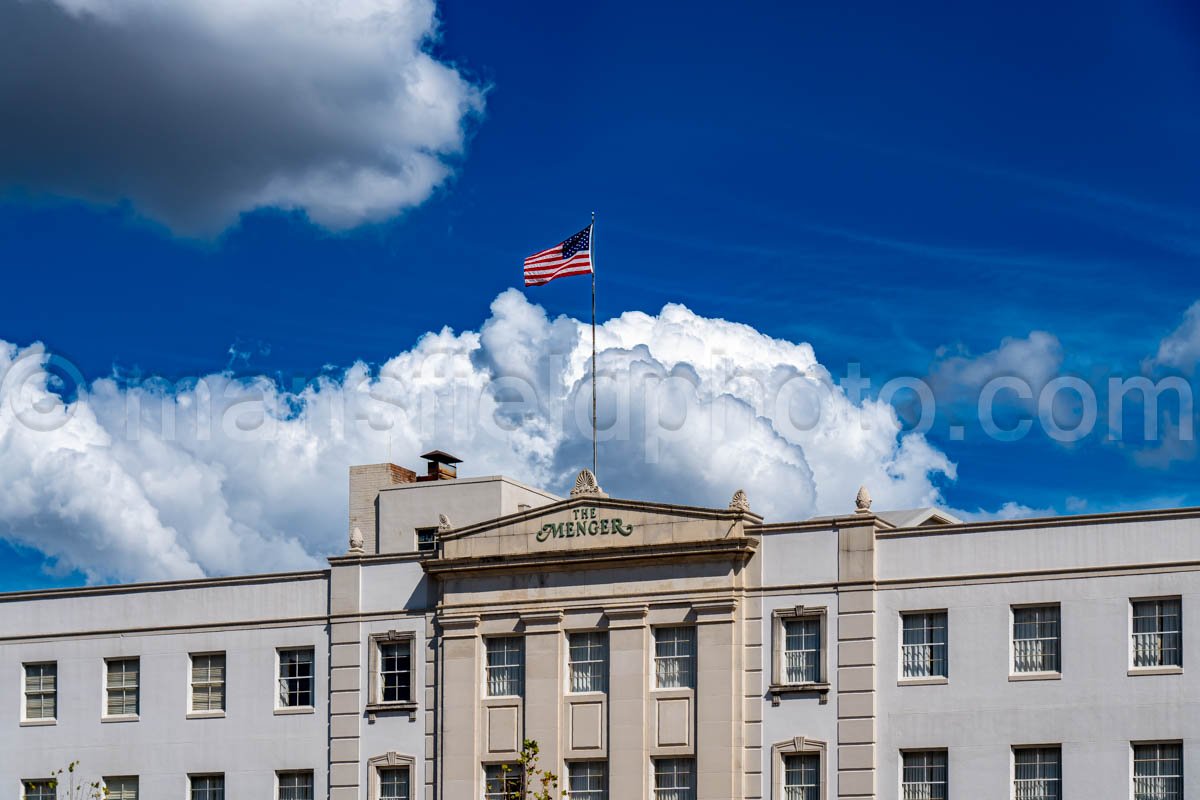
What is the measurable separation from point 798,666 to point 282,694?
16.3 metres

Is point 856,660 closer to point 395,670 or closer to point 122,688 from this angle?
point 395,670

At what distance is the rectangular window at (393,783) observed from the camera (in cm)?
6222

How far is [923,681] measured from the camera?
5625cm

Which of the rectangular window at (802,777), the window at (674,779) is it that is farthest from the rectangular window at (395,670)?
the rectangular window at (802,777)

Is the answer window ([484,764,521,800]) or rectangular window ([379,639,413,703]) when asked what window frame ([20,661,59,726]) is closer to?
rectangular window ([379,639,413,703])

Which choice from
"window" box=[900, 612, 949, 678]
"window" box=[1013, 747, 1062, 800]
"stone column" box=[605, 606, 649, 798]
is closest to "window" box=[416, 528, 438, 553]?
"stone column" box=[605, 606, 649, 798]

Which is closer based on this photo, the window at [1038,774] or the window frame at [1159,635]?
the window frame at [1159,635]

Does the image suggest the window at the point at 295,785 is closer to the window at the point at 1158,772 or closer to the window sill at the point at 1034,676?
the window sill at the point at 1034,676

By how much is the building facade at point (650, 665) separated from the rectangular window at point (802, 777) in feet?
0.23

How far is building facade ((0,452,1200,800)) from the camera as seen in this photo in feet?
178

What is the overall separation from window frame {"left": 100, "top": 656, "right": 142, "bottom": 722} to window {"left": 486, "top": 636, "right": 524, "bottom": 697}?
1181 centimetres

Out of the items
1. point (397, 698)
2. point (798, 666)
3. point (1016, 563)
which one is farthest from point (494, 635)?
point (1016, 563)

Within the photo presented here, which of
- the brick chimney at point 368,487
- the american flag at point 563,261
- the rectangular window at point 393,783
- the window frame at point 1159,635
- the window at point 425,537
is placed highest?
the american flag at point 563,261

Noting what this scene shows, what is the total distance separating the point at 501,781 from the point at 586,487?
864 centimetres
